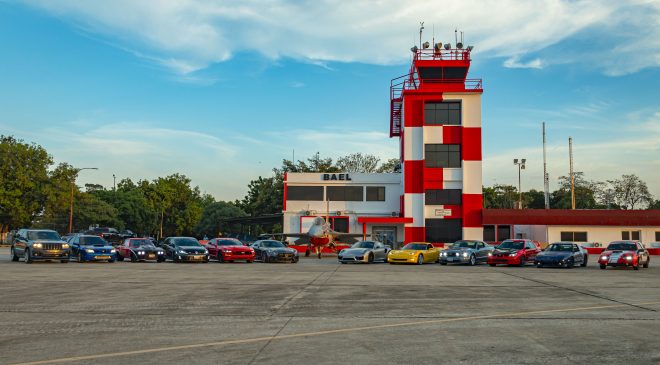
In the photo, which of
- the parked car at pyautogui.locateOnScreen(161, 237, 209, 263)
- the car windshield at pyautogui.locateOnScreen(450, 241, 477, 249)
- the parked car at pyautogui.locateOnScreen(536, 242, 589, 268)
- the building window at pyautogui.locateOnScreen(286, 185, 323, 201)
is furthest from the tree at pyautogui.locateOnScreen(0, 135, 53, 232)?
the parked car at pyautogui.locateOnScreen(536, 242, 589, 268)

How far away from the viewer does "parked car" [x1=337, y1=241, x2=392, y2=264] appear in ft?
101

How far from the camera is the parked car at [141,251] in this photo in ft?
101

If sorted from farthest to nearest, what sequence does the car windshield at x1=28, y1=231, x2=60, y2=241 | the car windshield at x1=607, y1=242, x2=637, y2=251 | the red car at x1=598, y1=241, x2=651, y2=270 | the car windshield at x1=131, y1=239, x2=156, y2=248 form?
the car windshield at x1=131, y1=239, x2=156, y2=248 → the car windshield at x1=607, y1=242, x2=637, y2=251 → the car windshield at x1=28, y1=231, x2=60, y2=241 → the red car at x1=598, y1=241, x2=651, y2=270

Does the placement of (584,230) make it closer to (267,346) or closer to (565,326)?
(565,326)

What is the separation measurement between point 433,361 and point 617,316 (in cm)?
555

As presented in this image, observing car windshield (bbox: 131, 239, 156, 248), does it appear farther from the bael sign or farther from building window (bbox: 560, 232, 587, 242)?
building window (bbox: 560, 232, 587, 242)

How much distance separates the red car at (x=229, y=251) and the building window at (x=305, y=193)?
75.6 ft

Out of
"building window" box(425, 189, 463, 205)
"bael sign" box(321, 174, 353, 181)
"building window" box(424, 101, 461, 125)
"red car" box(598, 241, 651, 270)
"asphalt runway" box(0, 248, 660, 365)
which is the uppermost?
"building window" box(424, 101, 461, 125)

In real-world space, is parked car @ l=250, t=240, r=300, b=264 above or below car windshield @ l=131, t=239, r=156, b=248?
below

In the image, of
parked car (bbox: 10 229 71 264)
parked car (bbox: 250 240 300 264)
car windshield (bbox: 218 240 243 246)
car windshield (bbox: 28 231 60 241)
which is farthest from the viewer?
car windshield (bbox: 218 240 243 246)

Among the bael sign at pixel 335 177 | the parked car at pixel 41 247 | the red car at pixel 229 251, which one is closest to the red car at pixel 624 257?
the red car at pixel 229 251

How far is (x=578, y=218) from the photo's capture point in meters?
50.9

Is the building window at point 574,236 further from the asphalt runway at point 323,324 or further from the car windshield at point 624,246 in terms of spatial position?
the asphalt runway at point 323,324

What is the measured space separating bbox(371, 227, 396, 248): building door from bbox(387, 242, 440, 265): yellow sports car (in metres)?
20.6
